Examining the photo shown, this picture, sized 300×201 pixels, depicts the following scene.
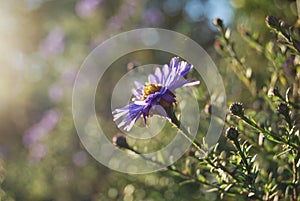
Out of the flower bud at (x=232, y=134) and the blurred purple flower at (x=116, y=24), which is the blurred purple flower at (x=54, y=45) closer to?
the blurred purple flower at (x=116, y=24)

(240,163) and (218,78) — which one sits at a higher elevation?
(218,78)

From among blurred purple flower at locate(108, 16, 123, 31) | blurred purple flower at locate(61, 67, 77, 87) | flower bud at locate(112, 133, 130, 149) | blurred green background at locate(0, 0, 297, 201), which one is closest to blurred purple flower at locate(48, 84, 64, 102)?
blurred green background at locate(0, 0, 297, 201)

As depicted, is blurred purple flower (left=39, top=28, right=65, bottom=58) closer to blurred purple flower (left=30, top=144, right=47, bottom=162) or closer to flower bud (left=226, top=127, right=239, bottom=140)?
blurred purple flower (left=30, top=144, right=47, bottom=162)

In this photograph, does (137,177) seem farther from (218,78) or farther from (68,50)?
(68,50)

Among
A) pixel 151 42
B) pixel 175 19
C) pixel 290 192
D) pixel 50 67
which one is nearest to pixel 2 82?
pixel 50 67

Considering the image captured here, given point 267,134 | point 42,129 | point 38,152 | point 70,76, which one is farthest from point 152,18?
point 267,134

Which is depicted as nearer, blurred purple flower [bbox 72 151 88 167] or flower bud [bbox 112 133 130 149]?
flower bud [bbox 112 133 130 149]

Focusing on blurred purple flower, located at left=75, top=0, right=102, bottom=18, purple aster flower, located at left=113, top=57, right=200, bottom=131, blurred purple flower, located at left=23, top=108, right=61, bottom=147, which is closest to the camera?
purple aster flower, located at left=113, top=57, right=200, bottom=131

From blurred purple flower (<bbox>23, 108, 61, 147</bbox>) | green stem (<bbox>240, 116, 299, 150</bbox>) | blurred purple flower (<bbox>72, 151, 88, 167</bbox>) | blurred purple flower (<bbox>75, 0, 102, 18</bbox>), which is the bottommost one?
green stem (<bbox>240, 116, 299, 150</bbox>)
